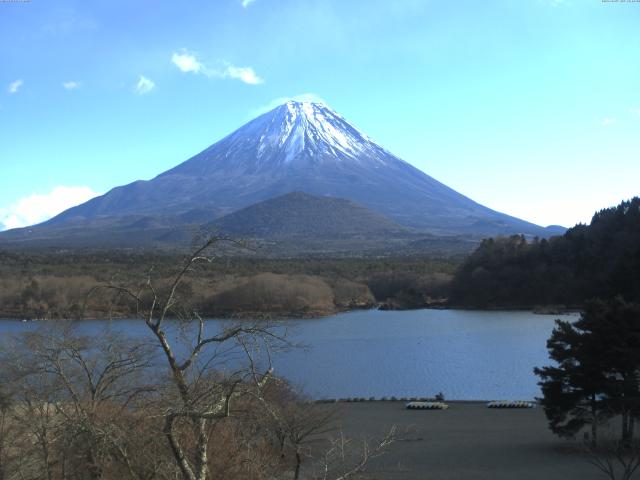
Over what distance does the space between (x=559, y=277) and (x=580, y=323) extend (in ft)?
97.5

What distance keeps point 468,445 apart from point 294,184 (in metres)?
82.0

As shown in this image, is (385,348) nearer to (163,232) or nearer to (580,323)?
(580,323)

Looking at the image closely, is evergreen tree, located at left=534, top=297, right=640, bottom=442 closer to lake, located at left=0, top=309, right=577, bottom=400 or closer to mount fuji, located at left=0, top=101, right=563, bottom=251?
lake, located at left=0, top=309, right=577, bottom=400

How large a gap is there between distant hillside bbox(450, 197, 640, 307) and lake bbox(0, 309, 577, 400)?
602 cm

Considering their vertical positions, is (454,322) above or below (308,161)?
below

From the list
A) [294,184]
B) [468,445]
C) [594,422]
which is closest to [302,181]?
[294,184]

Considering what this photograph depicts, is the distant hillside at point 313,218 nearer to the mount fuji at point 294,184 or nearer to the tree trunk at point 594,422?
the mount fuji at point 294,184

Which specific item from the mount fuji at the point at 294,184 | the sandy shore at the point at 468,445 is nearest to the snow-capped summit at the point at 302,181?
the mount fuji at the point at 294,184

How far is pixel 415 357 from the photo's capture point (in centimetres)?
2295

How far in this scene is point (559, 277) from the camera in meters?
40.2

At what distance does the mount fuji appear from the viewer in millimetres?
88125

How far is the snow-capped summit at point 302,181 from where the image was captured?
90.8 meters

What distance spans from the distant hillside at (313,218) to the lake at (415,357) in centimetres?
4260

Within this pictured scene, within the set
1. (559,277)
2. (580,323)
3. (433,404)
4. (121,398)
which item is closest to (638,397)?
(580,323)
